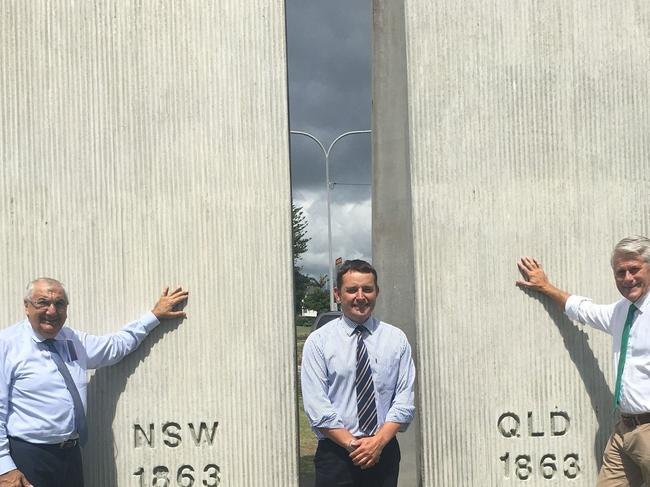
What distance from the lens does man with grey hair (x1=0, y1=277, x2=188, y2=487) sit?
146 inches

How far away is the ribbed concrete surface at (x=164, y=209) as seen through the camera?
442 cm

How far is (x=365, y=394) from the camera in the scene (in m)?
3.55

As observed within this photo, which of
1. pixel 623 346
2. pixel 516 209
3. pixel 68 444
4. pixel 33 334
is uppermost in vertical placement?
pixel 516 209

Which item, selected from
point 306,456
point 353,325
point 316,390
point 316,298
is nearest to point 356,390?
point 316,390

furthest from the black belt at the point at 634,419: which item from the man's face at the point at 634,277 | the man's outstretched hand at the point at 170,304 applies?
the man's outstretched hand at the point at 170,304

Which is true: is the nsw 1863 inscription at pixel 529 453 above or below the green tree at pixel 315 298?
below

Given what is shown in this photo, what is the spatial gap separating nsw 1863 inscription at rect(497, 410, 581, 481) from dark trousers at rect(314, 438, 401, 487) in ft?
3.97

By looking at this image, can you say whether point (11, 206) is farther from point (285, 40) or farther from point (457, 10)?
point (457, 10)

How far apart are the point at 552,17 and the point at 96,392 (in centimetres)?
380

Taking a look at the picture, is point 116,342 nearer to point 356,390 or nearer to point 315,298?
point 356,390

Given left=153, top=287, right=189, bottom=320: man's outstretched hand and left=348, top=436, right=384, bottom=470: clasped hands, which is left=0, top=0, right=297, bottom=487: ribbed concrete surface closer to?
left=153, top=287, right=189, bottom=320: man's outstretched hand

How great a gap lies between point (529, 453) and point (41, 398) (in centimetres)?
293

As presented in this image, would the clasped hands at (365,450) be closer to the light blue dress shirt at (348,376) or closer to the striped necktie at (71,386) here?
the light blue dress shirt at (348,376)

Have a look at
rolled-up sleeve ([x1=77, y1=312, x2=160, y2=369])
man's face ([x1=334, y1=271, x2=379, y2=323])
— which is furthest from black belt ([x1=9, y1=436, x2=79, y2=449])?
man's face ([x1=334, y1=271, x2=379, y2=323])
